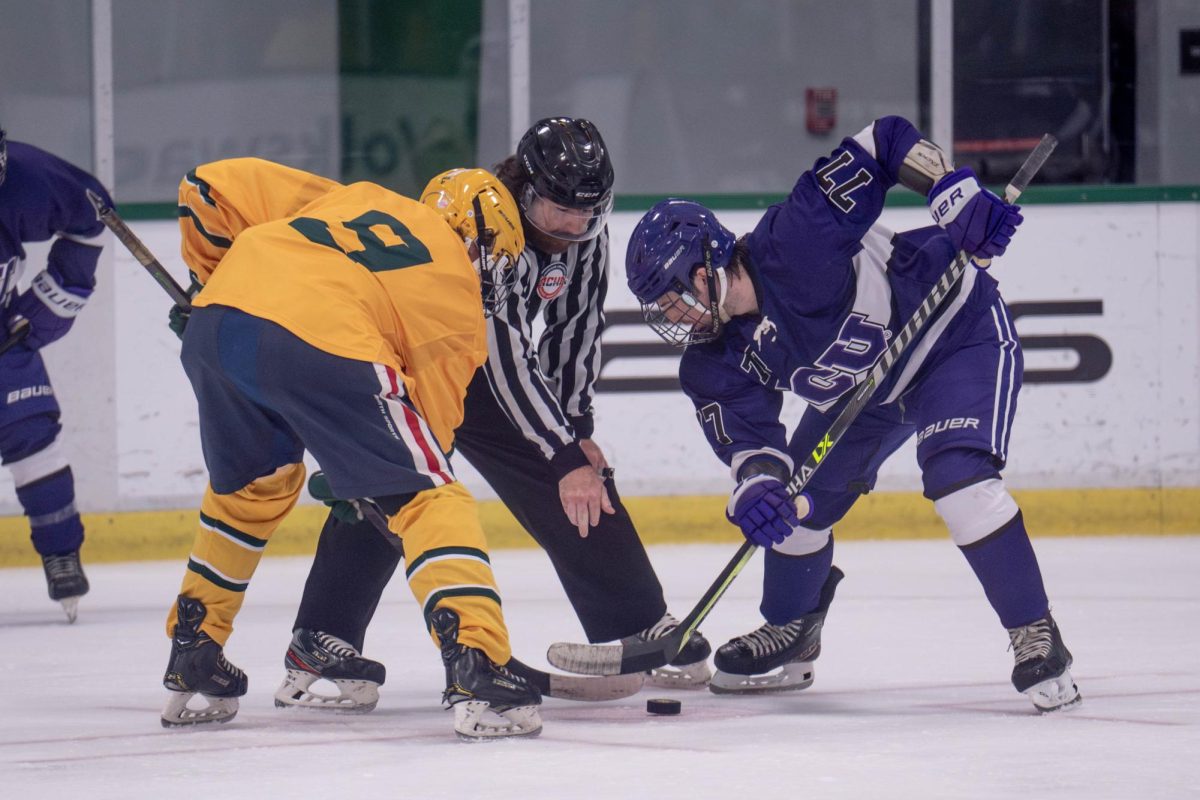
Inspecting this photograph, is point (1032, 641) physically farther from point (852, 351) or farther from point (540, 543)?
point (540, 543)

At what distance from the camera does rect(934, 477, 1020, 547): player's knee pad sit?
2727 millimetres

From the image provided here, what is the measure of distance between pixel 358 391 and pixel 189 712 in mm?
645

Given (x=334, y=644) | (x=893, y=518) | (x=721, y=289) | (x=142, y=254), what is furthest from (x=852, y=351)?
(x=893, y=518)

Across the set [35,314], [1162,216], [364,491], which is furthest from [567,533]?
[1162,216]

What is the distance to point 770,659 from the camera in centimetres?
309

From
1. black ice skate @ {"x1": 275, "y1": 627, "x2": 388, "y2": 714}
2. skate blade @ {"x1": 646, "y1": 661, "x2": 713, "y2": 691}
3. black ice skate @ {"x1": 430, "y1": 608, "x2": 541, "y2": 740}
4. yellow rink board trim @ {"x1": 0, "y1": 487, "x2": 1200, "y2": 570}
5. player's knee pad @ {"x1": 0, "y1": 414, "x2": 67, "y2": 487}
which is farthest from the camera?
yellow rink board trim @ {"x1": 0, "y1": 487, "x2": 1200, "y2": 570}

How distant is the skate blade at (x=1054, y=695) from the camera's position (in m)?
2.71

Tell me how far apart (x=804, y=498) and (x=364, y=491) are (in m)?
0.76

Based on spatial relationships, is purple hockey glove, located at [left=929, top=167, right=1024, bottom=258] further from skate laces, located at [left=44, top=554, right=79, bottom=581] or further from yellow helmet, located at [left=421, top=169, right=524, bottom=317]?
skate laces, located at [left=44, top=554, right=79, bottom=581]

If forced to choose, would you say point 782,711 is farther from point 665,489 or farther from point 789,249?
point 665,489

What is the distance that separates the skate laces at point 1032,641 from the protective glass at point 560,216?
0.89 metres

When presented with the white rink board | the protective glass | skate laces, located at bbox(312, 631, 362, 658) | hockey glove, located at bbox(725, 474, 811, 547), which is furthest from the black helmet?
the white rink board

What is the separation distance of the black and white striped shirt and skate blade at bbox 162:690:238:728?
2.12ft

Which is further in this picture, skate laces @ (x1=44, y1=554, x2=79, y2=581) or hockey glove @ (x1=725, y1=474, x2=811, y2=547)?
skate laces @ (x1=44, y1=554, x2=79, y2=581)
